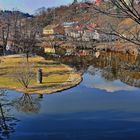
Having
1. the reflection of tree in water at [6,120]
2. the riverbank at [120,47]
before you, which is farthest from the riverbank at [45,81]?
the riverbank at [120,47]

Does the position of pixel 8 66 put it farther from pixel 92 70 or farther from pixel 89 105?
pixel 89 105

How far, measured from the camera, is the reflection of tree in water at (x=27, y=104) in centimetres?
2762

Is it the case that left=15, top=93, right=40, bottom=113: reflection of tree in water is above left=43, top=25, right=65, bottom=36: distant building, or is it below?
below

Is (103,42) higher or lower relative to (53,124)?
higher

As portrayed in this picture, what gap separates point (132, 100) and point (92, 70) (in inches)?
891

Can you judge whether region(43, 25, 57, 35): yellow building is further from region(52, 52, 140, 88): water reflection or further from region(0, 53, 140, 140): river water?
region(0, 53, 140, 140): river water

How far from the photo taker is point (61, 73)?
44.7 metres

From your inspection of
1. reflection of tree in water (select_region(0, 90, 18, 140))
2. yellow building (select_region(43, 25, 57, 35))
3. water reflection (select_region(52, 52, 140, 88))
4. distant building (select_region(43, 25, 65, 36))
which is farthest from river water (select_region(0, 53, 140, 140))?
yellow building (select_region(43, 25, 57, 35))

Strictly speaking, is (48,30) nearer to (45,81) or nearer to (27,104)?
(45,81)

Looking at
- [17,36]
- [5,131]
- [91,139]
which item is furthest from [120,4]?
[17,36]

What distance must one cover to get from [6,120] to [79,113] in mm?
5361

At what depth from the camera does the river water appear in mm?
21266

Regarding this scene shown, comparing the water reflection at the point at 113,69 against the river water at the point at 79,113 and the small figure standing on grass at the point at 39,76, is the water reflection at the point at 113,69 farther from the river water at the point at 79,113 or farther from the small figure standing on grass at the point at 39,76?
the small figure standing on grass at the point at 39,76

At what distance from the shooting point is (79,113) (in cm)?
2623
